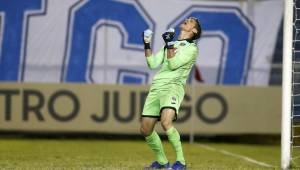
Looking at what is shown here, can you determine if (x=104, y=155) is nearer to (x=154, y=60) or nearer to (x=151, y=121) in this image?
(x=151, y=121)

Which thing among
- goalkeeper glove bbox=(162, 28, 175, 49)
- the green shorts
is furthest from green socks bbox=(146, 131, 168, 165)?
goalkeeper glove bbox=(162, 28, 175, 49)

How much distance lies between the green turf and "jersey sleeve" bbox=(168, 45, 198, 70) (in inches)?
52.6

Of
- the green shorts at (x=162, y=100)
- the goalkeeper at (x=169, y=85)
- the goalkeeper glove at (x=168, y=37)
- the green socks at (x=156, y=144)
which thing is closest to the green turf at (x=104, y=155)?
the green socks at (x=156, y=144)

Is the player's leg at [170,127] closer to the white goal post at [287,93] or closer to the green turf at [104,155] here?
the green turf at [104,155]

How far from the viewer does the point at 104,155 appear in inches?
407

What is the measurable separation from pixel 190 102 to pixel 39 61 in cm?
322

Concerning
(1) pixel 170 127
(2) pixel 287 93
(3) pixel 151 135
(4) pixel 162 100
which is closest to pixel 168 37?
(4) pixel 162 100

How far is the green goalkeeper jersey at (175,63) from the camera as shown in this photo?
7.49 metres

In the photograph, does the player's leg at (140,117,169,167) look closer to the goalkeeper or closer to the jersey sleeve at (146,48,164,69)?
the goalkeeper

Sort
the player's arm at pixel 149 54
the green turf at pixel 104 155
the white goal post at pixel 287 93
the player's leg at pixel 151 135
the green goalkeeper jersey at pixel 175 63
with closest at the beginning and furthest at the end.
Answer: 1. the player's arm at pixel 149 54
2. the green goalkeeper jersey at pixel 175 63
3. the player's leg at pixel 151 135
4. the white goal post at pixel 287 93
5. the green turf at pixel 104 155

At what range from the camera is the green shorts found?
7.54 metres

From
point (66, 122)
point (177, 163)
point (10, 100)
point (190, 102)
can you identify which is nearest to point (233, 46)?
point (190, 102)

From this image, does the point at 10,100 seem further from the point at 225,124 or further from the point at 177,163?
the point at 177,163

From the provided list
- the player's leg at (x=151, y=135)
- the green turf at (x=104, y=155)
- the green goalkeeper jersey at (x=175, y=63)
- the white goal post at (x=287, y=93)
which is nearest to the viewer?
the green goalkeeper jersey at (x=175, y=63)
